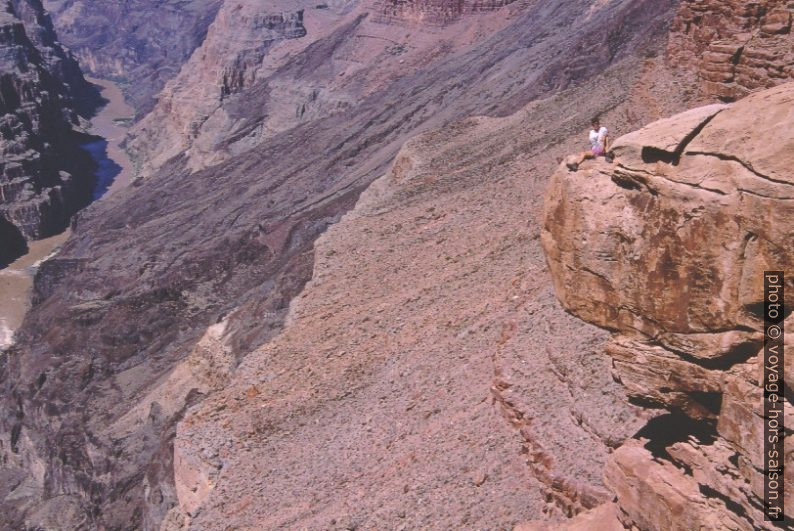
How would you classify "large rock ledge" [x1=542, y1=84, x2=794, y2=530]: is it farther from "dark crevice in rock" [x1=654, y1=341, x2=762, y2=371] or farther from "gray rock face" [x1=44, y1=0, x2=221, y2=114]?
"gray rock face" [x1=44, y1=0, x2=221, y2=114]

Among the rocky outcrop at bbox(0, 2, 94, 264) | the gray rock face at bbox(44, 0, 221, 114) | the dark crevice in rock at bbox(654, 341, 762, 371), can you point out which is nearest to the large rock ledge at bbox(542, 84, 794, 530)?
the dark crevice in rock at bbox(654, 341, 762, 371)

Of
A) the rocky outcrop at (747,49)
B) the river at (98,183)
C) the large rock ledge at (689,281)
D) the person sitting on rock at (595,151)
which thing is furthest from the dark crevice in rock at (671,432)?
the river at (98,183)

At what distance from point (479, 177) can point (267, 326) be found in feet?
27.8

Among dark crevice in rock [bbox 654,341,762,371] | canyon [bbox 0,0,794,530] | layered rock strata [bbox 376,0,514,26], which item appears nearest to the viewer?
dark crevice in rock [bbox 654,341,762,371]

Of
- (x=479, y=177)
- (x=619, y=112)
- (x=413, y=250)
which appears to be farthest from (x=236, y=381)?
(x=619, y=112)

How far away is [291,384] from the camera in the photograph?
19.8 metres

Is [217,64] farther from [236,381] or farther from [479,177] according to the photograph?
[236,381]

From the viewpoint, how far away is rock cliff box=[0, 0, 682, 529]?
50.0ft

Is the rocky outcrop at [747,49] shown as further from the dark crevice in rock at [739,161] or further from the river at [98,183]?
the river at [98,183]

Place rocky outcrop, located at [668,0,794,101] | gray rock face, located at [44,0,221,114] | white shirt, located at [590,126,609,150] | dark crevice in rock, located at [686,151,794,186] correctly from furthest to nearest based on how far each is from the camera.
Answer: gray rock face, located at [44,0,221,114], rocky outcrop, located at [668,0,794,101], white shirt, located at [590,126,609,150], dark crevice in rock, located at [686,151,794,186]

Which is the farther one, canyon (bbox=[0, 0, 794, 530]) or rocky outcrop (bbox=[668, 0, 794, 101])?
rocky outcrop (bbox=[668, 0, 794, 101])

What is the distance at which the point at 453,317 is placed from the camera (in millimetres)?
19094

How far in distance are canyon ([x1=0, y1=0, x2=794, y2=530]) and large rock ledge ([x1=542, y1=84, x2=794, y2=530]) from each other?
0.03m

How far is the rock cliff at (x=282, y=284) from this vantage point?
50.0 feet
